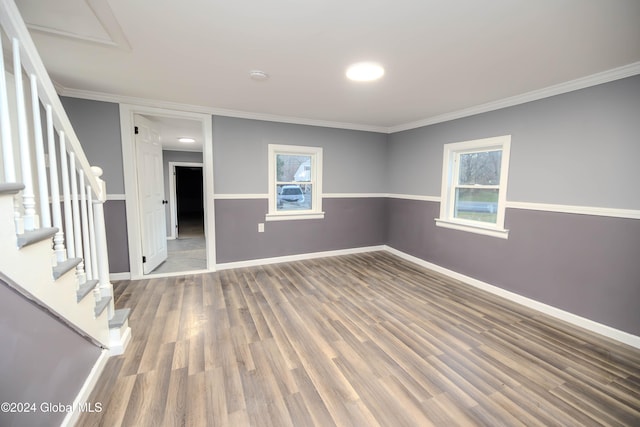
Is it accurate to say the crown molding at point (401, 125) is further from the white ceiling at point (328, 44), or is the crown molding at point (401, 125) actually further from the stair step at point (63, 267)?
the stair step at point (63, 267)

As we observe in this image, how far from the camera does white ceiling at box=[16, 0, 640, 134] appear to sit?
5.10 feet

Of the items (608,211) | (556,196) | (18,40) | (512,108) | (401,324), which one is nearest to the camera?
(18,40)

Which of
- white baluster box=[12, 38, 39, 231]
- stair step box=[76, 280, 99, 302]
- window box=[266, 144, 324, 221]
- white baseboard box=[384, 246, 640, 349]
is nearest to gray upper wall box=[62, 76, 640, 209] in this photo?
window box=[266, 144, 324, 221]

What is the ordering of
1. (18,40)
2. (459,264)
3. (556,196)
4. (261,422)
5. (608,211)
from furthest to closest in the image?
(459,264)
(556,196)
(608,211)
(261,422)
(18,40)

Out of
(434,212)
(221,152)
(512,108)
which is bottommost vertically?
(434,212)

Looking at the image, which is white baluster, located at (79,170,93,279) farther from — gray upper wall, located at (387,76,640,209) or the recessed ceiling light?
gray upper wall, located at (387,76,640,209)

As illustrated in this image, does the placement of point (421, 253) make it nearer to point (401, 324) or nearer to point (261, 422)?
point (401, 324)

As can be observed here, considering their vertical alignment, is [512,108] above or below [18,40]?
above

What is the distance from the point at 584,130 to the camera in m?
2.48

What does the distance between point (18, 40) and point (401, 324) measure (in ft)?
10.1

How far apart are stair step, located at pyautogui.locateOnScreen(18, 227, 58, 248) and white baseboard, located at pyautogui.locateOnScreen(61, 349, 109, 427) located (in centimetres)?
93

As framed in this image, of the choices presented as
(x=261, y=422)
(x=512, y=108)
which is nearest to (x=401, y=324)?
(x=261, y=422)

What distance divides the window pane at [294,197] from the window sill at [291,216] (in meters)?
0.13

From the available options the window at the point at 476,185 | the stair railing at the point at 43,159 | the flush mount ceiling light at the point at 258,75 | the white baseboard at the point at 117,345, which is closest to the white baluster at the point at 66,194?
the stair railing at the point at 43,159
